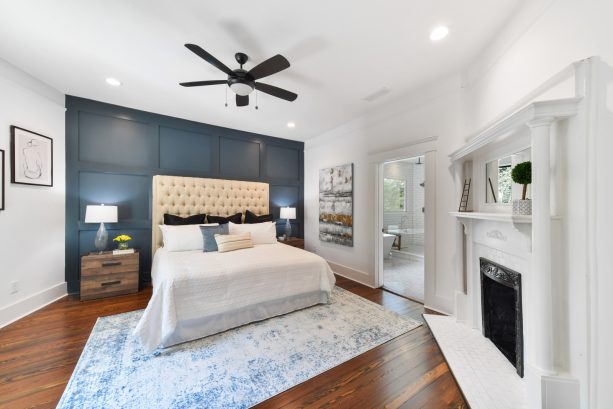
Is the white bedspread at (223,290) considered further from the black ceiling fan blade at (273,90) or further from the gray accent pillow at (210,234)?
the black ceiling fan blade at (273,90)

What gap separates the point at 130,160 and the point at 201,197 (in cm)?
119

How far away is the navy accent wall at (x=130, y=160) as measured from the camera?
10.9 feet

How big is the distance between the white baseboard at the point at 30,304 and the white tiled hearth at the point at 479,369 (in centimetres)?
434

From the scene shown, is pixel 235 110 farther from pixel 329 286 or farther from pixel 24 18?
pixel 329 286

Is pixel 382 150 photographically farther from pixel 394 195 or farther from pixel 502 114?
pixel 394 195

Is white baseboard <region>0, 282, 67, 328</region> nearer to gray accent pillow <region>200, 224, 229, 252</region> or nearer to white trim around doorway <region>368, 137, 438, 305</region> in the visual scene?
gray accent pillow <region>200, 224, 229, 252</region>

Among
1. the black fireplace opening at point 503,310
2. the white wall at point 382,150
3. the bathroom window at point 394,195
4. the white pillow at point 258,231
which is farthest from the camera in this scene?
the bathroom window at point 394,195

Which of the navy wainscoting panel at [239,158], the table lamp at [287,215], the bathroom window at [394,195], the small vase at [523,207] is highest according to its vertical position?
the navy wainscoting panel at [239,158]

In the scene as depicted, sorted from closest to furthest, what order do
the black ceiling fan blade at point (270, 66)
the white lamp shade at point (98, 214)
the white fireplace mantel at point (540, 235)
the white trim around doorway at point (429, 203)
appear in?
the white fireplace mantel at point (540, 235), the black ceiling fan blade at point (270, 66), the white trim around doorway at point (429, 203), the white lamp shade at point (98, 214)

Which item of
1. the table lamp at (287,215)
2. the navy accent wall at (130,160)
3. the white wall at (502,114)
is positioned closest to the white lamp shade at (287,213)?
the table lamp at (287,215)

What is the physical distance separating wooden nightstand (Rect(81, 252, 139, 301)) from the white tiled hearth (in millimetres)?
3960

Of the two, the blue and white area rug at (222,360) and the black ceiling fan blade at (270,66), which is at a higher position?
the black ceiling fan blade at (270,66)

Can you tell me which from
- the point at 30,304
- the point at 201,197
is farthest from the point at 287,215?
the point at 30,304

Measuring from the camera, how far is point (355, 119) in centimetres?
404
